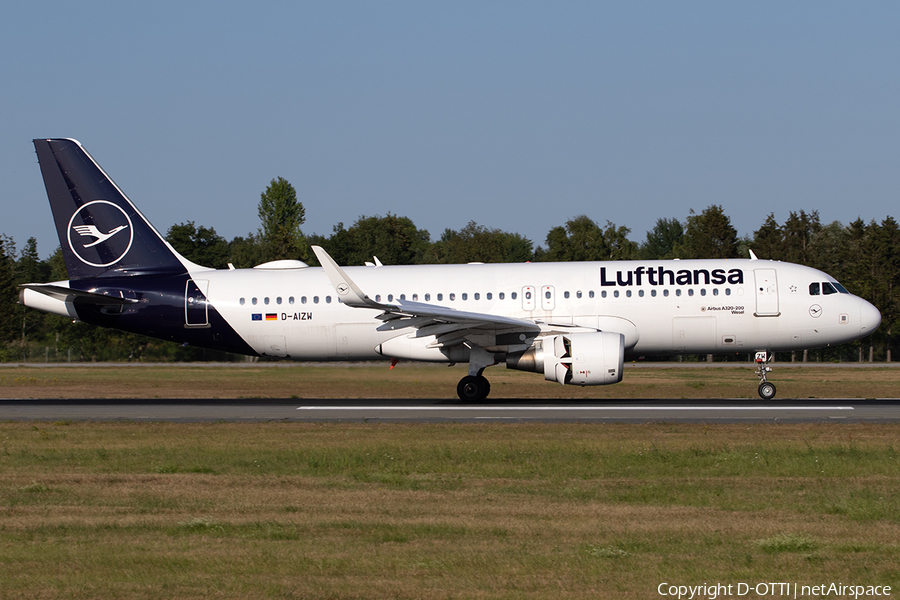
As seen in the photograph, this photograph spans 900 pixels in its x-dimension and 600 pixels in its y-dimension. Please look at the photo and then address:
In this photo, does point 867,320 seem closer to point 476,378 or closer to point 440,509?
point 476,378

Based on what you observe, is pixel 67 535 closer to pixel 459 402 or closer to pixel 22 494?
pixel 22 494

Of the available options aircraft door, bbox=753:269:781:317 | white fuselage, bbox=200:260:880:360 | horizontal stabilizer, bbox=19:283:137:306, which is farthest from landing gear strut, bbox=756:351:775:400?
horizontal stabilizer, bbox=19:283:137:306

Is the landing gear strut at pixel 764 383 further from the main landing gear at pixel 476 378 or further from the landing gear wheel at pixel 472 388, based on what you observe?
the landing gear wheel at pixel 472 388

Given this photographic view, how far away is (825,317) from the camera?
1025 inches

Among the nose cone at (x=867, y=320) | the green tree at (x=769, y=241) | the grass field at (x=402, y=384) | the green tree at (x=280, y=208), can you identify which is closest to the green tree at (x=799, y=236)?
the green tree at (x=769, y=241)

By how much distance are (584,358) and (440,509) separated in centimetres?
1353

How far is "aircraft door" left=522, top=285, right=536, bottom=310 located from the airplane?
1.1 inches

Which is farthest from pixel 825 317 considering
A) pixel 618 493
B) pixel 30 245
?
pixel 30 245

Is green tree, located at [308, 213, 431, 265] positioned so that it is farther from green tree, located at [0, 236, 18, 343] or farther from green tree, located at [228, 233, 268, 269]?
green tree, located at [0, 236, 18, 343]

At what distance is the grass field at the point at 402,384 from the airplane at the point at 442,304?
2.54 meters

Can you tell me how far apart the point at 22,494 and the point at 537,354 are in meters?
15.0

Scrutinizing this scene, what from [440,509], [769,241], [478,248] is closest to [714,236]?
[769,241]

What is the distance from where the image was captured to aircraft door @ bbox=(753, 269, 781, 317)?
25.9 m

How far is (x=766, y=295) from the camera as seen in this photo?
26.0 metres
